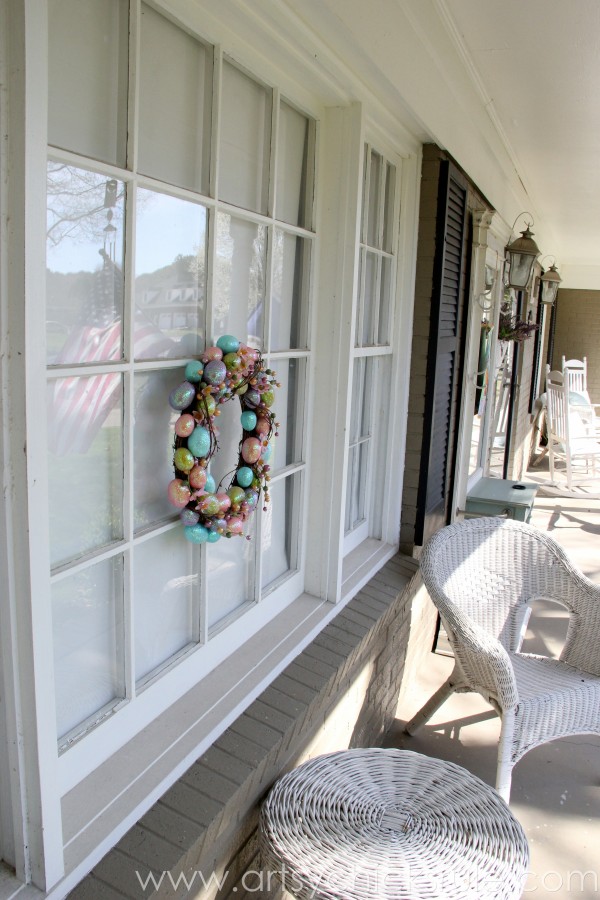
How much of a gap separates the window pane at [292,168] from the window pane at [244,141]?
0.34 feet

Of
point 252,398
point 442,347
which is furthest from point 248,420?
point 442,347

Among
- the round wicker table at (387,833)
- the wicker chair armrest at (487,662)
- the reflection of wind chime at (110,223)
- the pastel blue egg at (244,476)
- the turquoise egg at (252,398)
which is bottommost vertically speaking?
the round wicker table at (387,833)

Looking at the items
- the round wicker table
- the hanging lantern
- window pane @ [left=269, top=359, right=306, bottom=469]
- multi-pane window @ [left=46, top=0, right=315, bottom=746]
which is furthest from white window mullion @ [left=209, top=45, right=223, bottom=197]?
the hanging lantern

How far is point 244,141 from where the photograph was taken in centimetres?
173

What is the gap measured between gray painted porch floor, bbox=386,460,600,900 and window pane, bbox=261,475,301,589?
3.36ft

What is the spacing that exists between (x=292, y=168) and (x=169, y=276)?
0.72 m

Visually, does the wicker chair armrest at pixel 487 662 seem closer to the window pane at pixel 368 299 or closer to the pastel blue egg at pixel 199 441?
the window pane at pixel 368 299

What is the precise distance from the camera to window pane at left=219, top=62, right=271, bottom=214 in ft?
5.41

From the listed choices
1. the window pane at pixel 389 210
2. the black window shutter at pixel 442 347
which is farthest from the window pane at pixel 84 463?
the black window shutter at pixel 442 347

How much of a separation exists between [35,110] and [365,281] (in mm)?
1713

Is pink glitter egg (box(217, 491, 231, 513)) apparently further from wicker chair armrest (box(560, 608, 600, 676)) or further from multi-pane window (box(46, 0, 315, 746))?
wicker chair armrest (box(560, 608, 600, 676))

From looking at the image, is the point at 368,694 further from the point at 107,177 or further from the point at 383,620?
the point at 107,177

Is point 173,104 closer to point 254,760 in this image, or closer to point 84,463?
point 84,463

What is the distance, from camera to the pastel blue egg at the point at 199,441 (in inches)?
59.1
